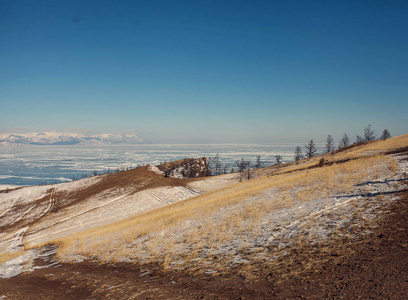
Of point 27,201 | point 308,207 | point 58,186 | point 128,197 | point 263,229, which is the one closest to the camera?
point 263,229

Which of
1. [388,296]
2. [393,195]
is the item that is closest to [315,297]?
[388,296]

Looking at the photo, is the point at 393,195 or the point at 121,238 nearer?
the point at 393,195

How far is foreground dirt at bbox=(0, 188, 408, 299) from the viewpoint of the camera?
5395 millimetres

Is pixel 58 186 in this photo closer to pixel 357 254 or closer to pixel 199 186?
pixel 199 186

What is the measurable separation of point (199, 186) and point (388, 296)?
55013 mm

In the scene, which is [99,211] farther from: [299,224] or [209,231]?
[299,224]

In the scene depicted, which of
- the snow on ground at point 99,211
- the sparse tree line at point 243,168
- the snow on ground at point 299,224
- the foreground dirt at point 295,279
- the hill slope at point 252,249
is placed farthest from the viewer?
the sparse tree line at point 243,168

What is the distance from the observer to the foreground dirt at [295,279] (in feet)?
17.7

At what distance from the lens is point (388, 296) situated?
15.7 feet

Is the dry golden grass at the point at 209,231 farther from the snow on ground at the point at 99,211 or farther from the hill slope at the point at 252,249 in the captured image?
the snow on ground at the point at 99,211

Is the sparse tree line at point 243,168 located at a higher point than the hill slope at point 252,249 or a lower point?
lower

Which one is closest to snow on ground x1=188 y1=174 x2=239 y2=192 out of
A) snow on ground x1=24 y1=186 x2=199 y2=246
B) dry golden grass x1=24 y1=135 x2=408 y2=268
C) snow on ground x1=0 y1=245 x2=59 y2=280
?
snow on ground x1=24 y1=186 x2=199 y2=246

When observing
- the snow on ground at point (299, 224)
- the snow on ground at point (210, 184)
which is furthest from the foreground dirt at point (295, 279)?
the snow on ground at point (210, 184)

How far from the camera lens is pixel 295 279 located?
239 inches
